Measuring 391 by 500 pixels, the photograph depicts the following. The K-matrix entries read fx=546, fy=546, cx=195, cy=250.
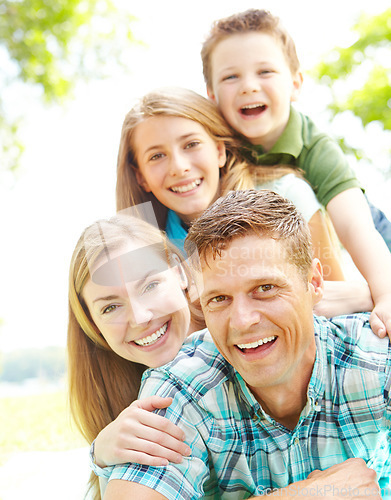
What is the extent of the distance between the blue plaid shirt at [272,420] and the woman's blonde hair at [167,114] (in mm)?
641

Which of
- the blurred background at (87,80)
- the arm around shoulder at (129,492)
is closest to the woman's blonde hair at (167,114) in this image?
the arm around shoulder at (129,492)

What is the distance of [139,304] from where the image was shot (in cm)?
147

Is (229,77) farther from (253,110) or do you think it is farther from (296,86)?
(296,86)

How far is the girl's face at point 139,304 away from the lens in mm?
1471

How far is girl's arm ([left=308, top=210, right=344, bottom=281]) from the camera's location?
1.77m

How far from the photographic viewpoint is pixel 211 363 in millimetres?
1328

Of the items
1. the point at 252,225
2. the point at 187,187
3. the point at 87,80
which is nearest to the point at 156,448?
the point at 252,225

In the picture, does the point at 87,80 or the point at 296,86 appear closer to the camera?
the point at 296,86

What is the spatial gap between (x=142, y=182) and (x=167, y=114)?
0.85ft

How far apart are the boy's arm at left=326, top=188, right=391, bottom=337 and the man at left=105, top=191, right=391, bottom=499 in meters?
0.12

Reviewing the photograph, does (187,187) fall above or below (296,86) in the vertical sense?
below

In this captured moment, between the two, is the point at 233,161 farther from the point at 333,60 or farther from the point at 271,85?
the point at 333,60

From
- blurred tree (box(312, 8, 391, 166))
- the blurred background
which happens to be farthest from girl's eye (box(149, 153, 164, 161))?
blurred tree (box(312, 8, 391, 166))

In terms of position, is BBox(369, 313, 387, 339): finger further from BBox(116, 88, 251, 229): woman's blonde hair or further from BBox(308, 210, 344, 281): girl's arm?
BBox(116, 88, 251, 229): woman's blonde hair
